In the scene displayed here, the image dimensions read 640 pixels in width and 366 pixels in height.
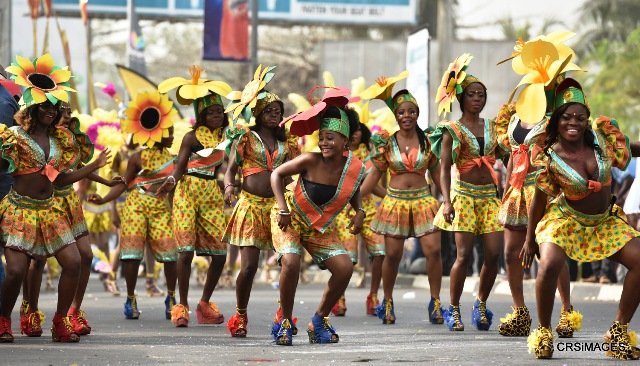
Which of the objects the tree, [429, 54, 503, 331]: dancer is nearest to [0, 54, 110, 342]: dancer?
[429, 54, 503, 331]: dancer

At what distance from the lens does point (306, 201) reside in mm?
11227

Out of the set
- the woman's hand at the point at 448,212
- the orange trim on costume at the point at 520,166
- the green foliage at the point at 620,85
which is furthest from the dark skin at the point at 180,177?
the green foliage at the point at 620,85

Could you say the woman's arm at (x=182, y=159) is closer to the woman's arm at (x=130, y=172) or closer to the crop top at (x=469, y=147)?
the woman's arm at (x=130, y=172)

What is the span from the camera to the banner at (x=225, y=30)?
102 ft

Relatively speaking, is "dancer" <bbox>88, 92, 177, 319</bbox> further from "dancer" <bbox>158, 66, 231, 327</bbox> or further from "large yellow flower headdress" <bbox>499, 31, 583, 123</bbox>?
"large yellow flower headdress" <bbox>499, 31, 583, 123</bbox>

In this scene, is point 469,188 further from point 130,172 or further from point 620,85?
point 620,85

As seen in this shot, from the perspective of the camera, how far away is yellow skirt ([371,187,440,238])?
1396 cm

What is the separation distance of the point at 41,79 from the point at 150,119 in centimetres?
333

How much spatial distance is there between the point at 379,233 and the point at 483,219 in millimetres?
1664

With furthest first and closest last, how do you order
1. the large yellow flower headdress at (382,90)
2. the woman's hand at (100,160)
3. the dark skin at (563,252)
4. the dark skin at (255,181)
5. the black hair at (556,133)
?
the large yellow flower headdress at (382,90), the dark skin at (255,181), the woman's hand at (100,160), the black hair at (556,133), the dark skin at (563,252)

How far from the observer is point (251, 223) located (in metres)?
12.5

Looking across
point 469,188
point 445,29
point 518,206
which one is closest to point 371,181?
point 469,188

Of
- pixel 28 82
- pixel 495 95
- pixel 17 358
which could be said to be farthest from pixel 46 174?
pixel 495 95

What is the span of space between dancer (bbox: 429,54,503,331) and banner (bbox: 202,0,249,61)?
18410 millimetres
